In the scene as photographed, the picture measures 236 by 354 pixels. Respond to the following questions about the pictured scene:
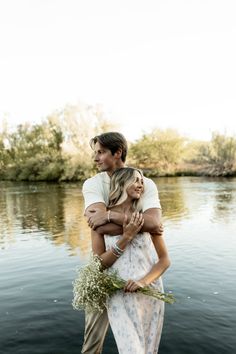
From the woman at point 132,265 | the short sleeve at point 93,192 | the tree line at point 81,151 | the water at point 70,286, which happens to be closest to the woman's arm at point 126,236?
the woman at point 132,265

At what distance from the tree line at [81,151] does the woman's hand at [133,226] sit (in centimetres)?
4981

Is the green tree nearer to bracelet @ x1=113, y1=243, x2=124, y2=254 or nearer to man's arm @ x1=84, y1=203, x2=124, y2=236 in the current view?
man's arm @ x1=84, y1=203, x2=124, y2=236

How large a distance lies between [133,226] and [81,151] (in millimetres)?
54560

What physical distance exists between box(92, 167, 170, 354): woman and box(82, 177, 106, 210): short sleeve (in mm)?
142

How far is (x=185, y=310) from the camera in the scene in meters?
7.75

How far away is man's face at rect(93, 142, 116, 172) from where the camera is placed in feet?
11.9

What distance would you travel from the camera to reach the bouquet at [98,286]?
3352 mm

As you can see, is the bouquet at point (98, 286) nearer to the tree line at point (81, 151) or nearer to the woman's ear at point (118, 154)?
the woman's ear at point (118, 154)

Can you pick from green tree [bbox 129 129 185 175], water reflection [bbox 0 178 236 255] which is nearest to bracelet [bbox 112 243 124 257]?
water reflection [bbox 0 178 236 255]

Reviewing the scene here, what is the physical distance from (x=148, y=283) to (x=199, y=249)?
396 inches

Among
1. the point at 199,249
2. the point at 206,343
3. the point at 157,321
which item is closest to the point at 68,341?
the point at 206,343

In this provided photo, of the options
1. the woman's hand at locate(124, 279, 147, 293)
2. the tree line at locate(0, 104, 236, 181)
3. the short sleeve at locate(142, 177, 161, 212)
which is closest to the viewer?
the woman's hand at locate(124, 279, 147, 293)

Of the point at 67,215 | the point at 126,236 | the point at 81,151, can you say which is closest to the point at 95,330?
the point at 126,236

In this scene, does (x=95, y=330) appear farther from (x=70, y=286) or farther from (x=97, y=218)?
(x=70, y=286)
